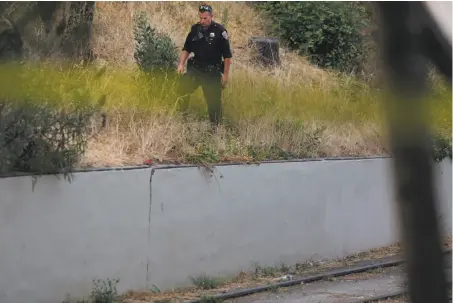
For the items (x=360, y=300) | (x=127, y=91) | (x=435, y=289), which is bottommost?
(x=360, y=300)

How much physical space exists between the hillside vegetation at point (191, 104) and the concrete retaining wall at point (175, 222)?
311mm

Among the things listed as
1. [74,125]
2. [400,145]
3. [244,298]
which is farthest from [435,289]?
[244,298]

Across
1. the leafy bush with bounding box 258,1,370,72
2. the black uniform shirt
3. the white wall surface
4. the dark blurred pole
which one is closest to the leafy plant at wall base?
the white wall surface

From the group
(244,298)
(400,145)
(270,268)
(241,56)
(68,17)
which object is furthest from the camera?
(241,56)

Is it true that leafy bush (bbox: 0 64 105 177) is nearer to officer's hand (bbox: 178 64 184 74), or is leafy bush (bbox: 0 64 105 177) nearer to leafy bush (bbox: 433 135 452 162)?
officer's hand (bbox: 178 64 184 74)

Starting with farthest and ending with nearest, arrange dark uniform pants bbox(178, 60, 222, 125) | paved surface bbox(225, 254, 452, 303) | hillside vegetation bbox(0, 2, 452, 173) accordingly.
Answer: dark uniform pants bbox(178, 60, 222, 125), paved surface bbox(225, 254, 452, 303), hillside vegetation bbox(0, 2, 452, 173)

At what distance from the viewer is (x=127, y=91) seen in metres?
9.28

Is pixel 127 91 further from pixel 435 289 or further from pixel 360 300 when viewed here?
pixel 435 289

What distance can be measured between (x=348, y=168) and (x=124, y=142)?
3.37 m

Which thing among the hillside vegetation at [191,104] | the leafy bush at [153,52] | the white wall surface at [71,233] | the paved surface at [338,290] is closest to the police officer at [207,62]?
the hillside vegetation at [191,104]

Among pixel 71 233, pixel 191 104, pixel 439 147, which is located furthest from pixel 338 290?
pixel 439 147

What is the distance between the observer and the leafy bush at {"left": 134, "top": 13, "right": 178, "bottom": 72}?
987 cm

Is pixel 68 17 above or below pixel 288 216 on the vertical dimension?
above

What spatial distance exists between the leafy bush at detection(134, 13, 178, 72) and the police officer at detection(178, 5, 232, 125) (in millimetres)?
477
